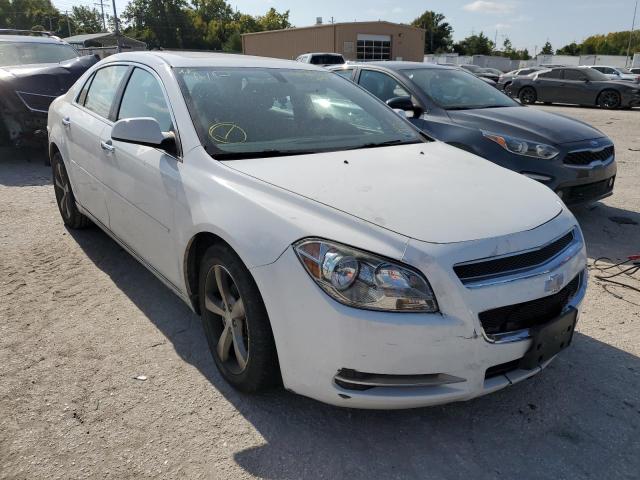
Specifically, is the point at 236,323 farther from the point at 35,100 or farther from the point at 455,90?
the point at 35,100

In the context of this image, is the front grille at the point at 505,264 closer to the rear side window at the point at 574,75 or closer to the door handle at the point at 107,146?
the door handle at the point at 107,146

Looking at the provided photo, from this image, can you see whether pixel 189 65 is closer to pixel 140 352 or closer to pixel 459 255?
pixel 140 352

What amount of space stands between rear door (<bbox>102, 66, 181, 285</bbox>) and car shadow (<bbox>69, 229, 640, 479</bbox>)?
70 centimetres

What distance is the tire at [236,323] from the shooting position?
2.29 meters

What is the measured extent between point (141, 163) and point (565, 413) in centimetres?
263

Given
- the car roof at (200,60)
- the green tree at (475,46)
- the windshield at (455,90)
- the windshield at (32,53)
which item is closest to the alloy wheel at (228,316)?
the car roof at (200,60)

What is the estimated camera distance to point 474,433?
2.35 metres

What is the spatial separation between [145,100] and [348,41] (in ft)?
126

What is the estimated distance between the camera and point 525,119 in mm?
5523

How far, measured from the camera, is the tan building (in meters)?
38.8

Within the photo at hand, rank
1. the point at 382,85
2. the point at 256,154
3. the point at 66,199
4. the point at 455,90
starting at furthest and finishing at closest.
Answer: the point at 382,85 → the point at 455,90 → the point at 66,199 → the point at 256,154

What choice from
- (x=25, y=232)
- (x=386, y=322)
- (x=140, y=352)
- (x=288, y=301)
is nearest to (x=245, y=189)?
(x=288, y=301)

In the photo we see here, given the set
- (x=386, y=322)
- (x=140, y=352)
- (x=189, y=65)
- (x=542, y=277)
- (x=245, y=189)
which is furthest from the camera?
(x=189, y=65)

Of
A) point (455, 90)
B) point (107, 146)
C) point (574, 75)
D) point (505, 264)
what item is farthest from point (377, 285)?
point (574, 75)
